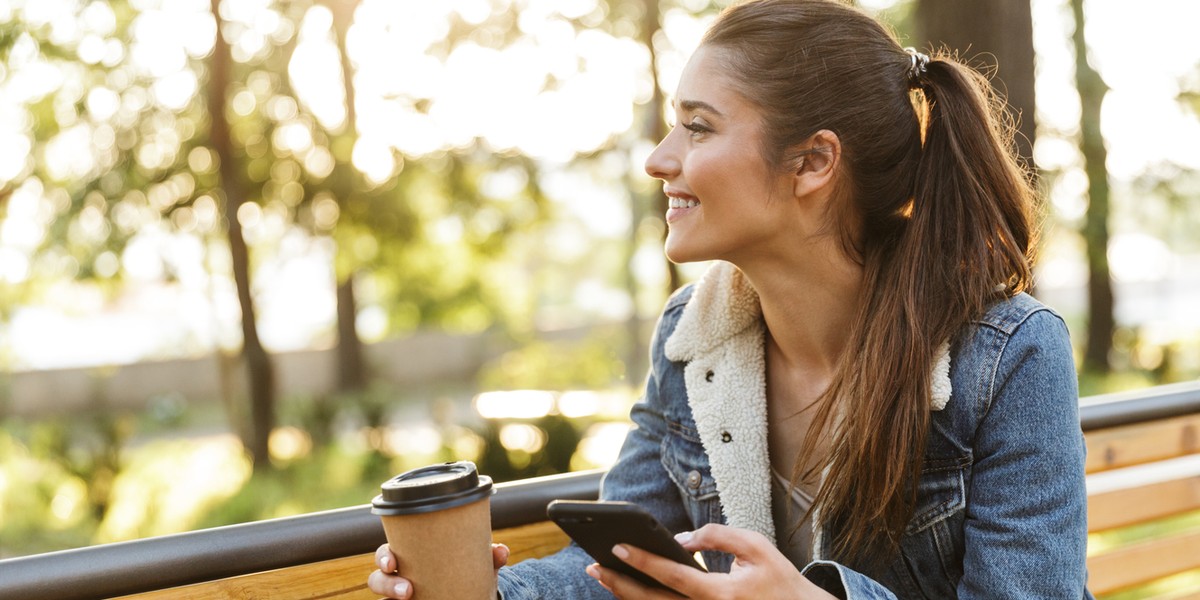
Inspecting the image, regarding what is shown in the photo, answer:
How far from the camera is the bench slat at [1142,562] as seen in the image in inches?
99.9

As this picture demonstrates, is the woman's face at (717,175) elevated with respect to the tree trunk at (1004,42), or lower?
lower

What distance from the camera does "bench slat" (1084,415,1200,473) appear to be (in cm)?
245

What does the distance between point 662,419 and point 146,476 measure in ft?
26.1

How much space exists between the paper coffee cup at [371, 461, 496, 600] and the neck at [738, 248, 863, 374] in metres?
0.79

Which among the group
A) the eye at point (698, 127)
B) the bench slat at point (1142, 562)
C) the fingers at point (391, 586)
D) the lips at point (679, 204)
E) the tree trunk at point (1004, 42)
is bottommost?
the bench slat at point (1142, 562)

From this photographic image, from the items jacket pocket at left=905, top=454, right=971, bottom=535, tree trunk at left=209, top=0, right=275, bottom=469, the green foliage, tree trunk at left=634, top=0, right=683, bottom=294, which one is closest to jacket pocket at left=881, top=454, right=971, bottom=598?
jacket pocket at left=905, top=454, right=971, bottom=535

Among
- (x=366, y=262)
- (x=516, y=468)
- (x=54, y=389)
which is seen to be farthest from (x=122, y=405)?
(x=516, y=468)

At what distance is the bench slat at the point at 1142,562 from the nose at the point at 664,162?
150cm

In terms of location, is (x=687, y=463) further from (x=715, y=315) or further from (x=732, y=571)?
(x=732, y=571)

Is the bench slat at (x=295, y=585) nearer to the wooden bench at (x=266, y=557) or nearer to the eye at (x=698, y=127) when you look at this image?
the wooden bench at (x=266, y=557)

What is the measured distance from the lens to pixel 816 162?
189 cm

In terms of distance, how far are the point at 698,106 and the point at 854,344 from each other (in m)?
0.52

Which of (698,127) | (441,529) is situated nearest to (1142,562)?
(698,127)

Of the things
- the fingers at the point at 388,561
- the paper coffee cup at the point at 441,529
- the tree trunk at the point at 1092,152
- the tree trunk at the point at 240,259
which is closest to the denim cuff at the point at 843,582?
the paper coffee cup at the point at 441,529
